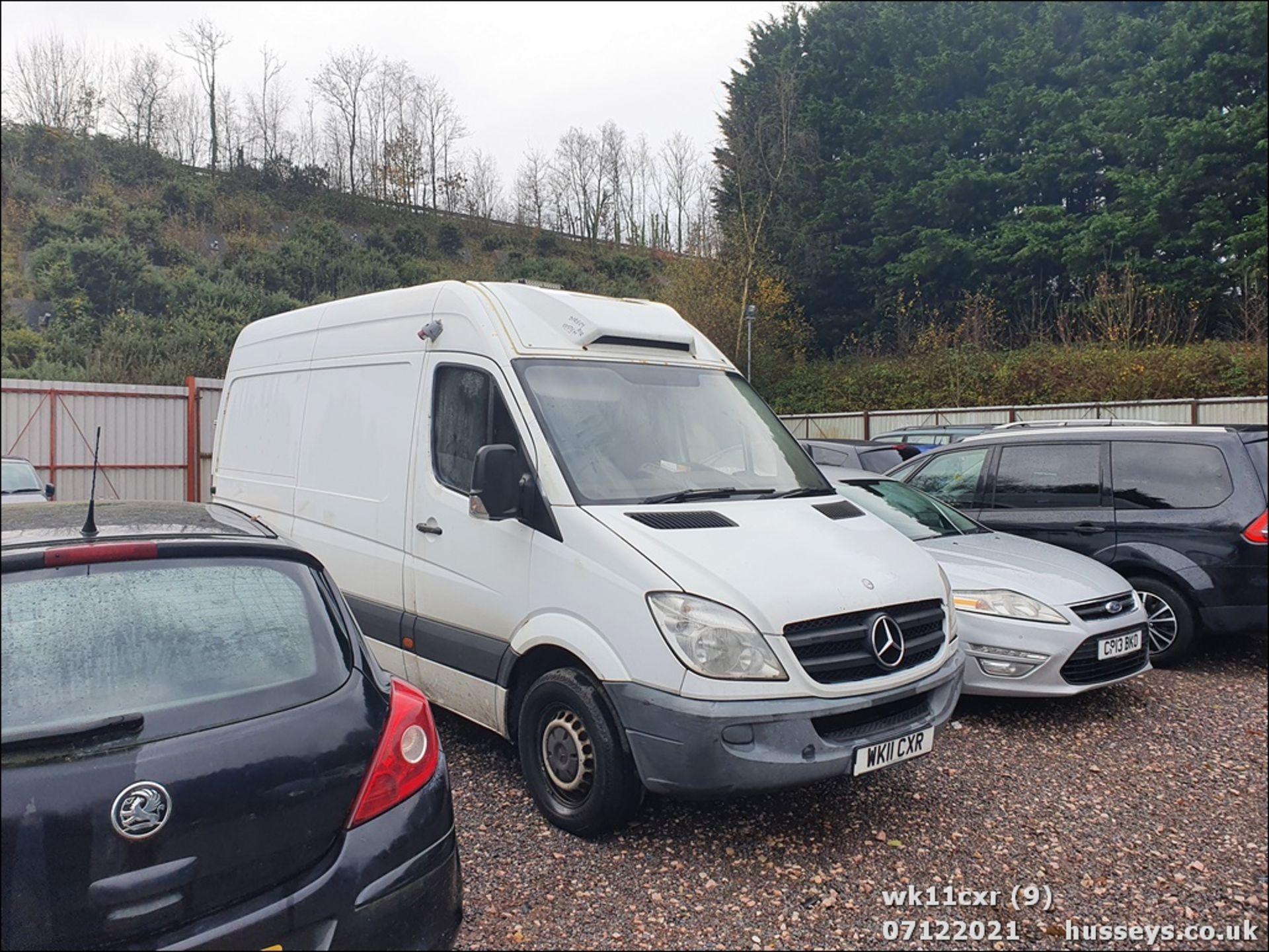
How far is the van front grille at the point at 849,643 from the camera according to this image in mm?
2885

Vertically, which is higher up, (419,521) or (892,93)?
(892,93)

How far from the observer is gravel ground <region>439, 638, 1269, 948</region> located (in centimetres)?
260

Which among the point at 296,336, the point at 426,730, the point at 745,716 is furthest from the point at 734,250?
the point at 426,730

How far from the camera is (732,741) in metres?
2.76

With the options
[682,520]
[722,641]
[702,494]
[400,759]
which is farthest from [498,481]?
[400,759]

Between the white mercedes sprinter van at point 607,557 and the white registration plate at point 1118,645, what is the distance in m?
1.53

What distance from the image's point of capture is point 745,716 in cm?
277

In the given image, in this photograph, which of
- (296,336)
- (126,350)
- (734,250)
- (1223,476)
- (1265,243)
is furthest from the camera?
(126,350)

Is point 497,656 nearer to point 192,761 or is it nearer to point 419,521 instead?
point 419,521

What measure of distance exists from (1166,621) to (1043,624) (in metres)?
1.48

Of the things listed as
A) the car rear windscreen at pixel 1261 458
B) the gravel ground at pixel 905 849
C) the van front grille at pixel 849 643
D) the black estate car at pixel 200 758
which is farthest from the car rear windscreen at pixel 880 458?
the black estate car at pixel 200 758

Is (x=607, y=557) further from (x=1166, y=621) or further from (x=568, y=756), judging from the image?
(x=1166, y=621)

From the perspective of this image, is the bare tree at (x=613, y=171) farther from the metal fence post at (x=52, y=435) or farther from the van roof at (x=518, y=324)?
the metal fence post at (x=52, y=435)

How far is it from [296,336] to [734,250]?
263 inches
